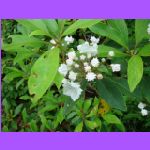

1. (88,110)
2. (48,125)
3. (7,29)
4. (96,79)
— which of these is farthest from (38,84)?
(7,29)

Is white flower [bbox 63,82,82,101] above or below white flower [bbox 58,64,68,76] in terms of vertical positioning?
below

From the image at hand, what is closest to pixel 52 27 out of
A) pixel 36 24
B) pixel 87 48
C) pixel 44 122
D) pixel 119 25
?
pixel 36 24

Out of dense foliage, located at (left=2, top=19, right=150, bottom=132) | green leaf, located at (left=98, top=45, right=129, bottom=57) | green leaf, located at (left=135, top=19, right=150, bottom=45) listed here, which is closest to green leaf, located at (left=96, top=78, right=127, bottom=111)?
dense foliage, located at (left=2, top=19, right=150, bottom=132)

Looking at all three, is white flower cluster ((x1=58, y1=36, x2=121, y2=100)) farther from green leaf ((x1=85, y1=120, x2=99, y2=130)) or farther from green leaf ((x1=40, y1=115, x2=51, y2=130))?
green leaf ((x1=40, y1=115, x2=51, y2=130))

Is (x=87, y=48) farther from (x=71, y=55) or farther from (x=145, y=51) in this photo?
(x=145, y=51)

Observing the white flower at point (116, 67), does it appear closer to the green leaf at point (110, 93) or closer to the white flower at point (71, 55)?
the green leaf at point (110, 93)

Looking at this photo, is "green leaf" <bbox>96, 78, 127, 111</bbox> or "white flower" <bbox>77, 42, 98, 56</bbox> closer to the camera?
"white flower" <bbox>77, 42, 98, 56</bbox>

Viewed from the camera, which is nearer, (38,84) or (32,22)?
(38,84)

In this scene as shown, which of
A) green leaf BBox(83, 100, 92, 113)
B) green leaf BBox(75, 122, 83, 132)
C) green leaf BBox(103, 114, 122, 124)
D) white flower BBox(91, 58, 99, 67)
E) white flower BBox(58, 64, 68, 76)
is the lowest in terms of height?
green leaf BBox(75, 122, 83, 132)

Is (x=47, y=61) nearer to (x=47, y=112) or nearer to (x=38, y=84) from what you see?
(x=38, y=84)
